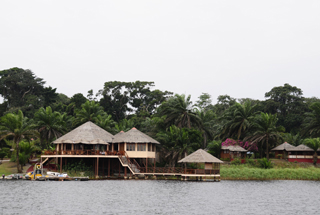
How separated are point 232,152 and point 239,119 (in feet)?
20.9

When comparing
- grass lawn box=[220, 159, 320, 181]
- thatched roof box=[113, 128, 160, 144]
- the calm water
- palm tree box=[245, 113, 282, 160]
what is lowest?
the calm water

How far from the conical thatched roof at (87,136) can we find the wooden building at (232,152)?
66.0ft

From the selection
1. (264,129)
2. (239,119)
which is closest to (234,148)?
(264,129)

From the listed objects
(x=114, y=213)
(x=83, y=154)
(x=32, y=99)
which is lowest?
(x=114, y=213)

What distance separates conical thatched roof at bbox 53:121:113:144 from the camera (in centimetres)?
5778

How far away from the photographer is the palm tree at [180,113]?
68438 mm

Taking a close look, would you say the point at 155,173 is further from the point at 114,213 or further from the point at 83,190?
the point at 114,213

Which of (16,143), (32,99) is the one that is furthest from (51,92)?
(16,143)

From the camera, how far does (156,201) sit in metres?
35.0

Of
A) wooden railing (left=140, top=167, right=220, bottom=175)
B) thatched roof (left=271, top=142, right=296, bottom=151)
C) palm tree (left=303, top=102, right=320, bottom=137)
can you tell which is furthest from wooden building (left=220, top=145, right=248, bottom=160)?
palm tree (left=303, top=102, right=320, bottom=137)

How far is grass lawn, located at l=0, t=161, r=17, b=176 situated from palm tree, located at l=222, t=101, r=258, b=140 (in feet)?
116

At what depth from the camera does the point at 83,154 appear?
185ft

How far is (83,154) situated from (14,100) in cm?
5422

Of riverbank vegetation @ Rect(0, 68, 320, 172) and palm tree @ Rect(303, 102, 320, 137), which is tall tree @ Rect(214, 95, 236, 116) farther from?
palm tree @ Rect(303, 102, 320, 137)
